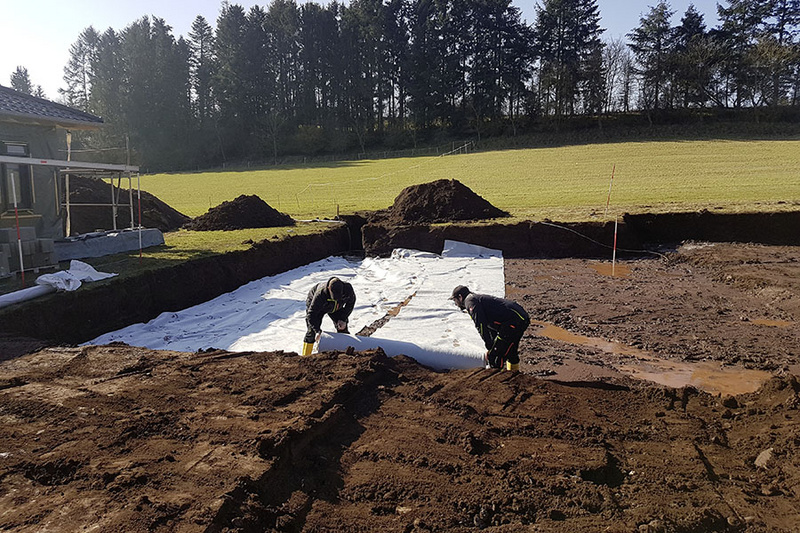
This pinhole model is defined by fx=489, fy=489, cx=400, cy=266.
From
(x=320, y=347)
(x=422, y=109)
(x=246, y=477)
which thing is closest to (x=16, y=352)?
(x=320, y=347)

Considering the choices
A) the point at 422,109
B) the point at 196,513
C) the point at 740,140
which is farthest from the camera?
the point at 422,109

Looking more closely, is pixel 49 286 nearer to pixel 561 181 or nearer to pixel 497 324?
pixel 497 324

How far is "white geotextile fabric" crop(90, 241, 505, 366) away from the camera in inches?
288

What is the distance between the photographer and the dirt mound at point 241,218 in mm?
16188

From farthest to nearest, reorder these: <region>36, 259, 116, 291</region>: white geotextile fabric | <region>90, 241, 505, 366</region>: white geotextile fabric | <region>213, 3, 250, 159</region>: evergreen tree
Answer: <region>213, 3, 250, 159</region>: evergreen tree < <region>36, 259, 116, 291</region>: white geotextile fabric < <region>90, 241, 505, 366</region>: white geotextile fabric

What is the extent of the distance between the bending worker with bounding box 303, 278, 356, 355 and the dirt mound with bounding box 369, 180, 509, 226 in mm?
9750

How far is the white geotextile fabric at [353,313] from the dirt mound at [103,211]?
7.16m

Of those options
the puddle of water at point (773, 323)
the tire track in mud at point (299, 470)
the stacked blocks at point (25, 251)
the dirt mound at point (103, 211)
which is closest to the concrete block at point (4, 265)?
the stacked blocks at point (25, 251)

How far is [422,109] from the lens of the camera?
51156mm

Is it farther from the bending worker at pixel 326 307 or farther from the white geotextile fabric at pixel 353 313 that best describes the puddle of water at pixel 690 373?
the bending worker at pixel 326 307

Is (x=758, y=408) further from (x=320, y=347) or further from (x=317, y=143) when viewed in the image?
(x=317, y=143)

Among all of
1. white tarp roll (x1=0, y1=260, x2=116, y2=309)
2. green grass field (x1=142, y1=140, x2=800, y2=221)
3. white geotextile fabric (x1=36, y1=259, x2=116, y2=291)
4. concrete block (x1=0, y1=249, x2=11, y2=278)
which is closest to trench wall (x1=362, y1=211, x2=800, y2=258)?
green grass field (x1=142, y1=140, x2=800, y2=221)

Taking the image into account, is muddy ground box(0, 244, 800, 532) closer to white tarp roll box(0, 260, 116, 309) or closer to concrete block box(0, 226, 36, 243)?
white tarp roll box(0, 260, 116, 309)

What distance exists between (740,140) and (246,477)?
139 feet
